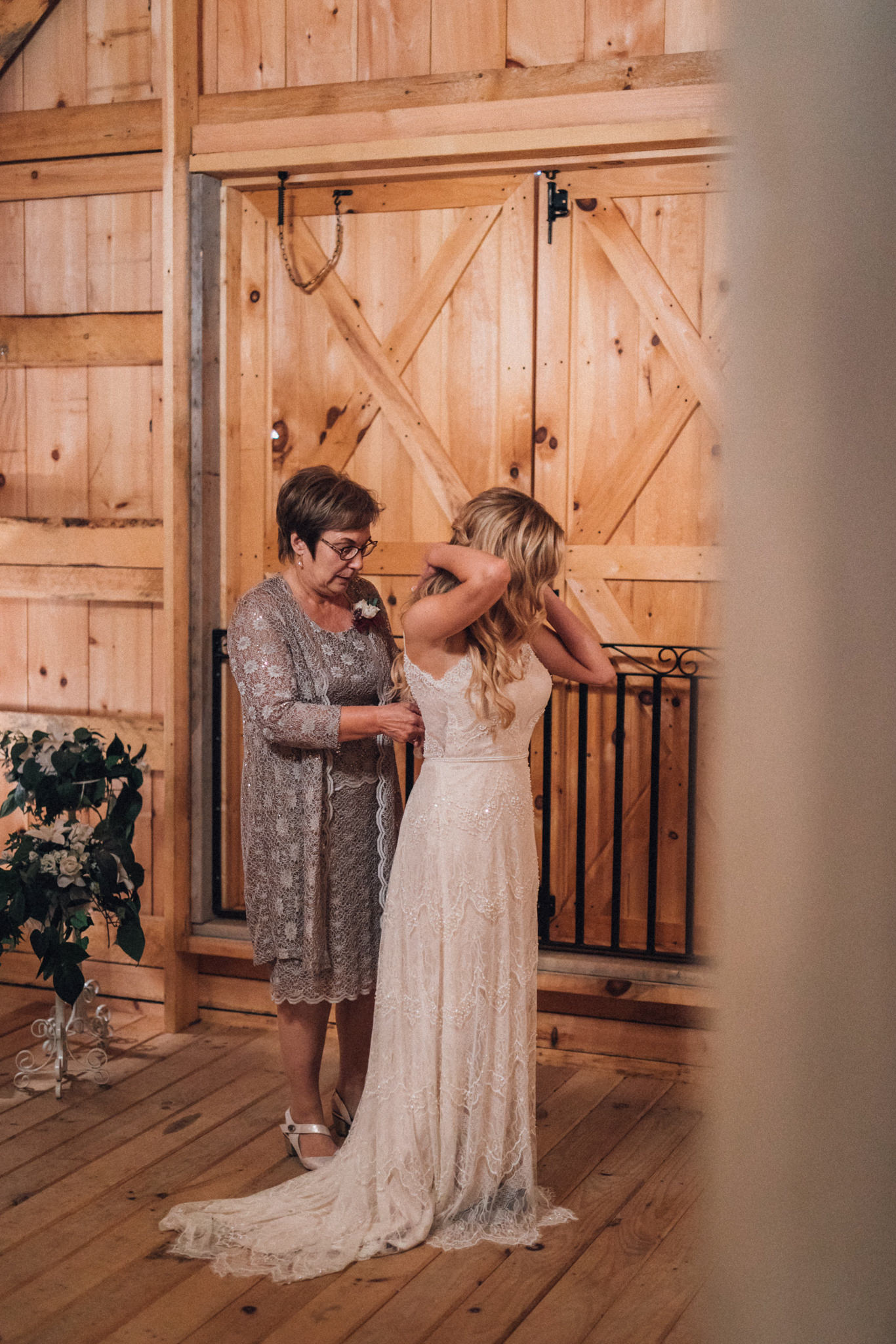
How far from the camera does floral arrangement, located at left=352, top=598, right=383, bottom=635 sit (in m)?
3.11

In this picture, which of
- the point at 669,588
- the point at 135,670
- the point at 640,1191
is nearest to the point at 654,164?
the point at 669,588

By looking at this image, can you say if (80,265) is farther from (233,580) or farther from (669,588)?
(669,588)

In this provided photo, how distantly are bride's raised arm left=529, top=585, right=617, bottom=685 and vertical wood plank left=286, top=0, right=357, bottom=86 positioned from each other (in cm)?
201

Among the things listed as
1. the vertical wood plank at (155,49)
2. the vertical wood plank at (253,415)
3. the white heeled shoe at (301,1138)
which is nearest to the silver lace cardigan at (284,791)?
the white heeled shoe at (301,1138)

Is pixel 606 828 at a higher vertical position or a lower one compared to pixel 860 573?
lower

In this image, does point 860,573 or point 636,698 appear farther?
point 636,698

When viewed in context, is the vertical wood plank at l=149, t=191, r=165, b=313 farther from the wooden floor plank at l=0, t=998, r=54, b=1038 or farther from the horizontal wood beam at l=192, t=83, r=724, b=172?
the wooden floor plank at l=0, t=998, r=54, b=1038

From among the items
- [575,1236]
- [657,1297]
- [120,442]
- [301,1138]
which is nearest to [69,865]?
[301,1138]

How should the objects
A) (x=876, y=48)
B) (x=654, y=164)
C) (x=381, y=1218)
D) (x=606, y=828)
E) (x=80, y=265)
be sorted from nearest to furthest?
(x=876, y=48), (x=381, y=1218), (x=654, y=164), (x=606, y=828), (x=80, y=265)

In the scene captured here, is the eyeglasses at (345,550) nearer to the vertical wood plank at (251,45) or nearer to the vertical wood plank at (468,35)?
the vertical wood plank at (468,35)

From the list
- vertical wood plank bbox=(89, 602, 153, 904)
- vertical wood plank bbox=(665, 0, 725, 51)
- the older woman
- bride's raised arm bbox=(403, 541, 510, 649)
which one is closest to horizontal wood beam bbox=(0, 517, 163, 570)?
vertical wood plank bbox=(89, 602, 153, 904)

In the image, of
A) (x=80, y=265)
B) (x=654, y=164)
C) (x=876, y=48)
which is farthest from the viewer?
(x=80, y=265)

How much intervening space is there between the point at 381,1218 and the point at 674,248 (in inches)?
112

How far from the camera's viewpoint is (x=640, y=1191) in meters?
3.02
